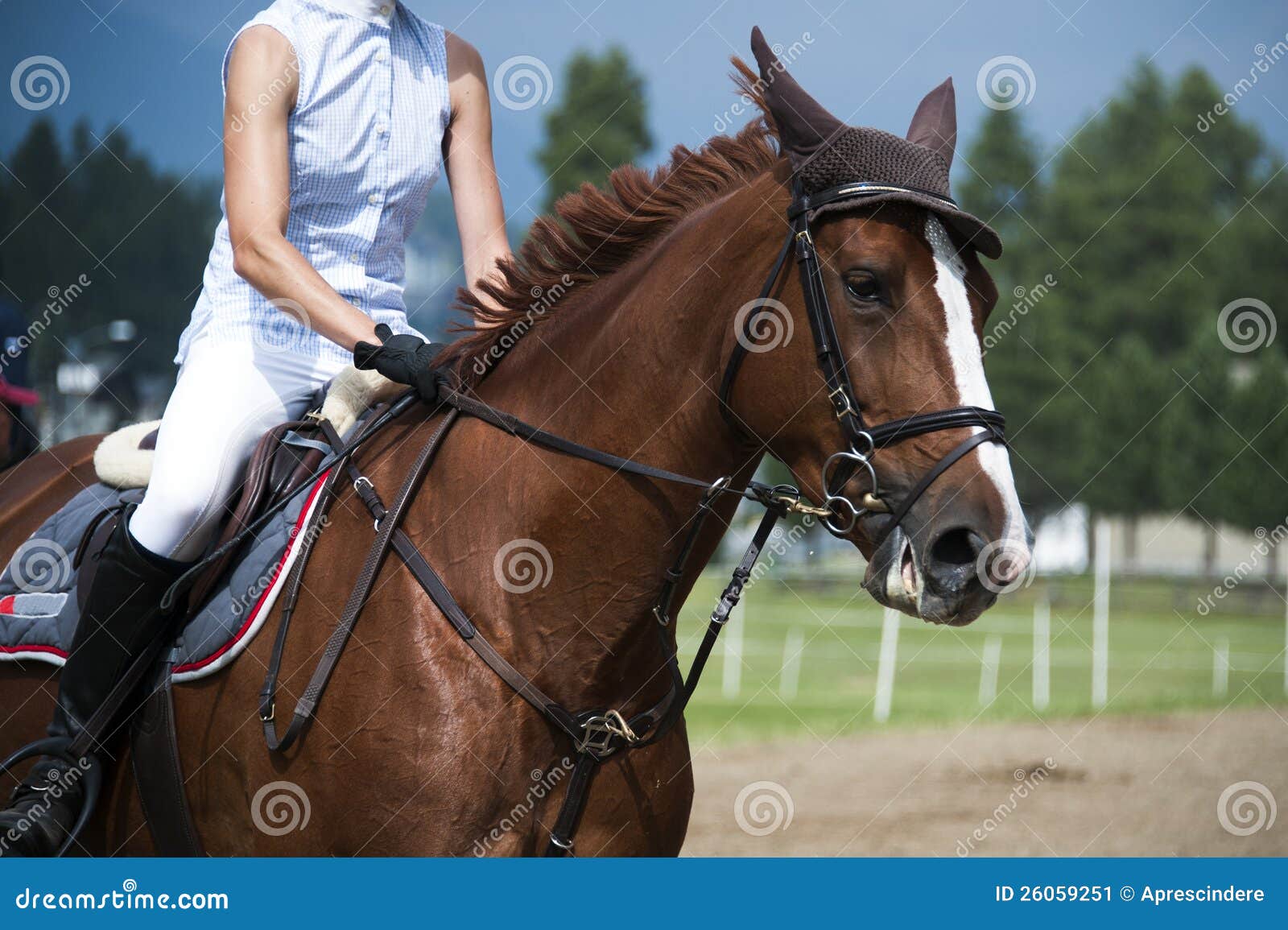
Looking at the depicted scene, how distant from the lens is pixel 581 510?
107 inches

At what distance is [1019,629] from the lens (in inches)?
1067

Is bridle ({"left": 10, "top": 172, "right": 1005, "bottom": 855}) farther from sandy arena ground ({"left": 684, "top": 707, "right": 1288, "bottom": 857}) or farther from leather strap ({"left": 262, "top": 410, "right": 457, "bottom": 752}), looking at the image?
sandy arena ground ({"left": 684, "top": 707, "right": 1288, "bottom": 857})

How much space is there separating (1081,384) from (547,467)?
142ft

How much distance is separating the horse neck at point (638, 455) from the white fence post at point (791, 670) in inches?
604

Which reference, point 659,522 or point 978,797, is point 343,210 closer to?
point 659,522

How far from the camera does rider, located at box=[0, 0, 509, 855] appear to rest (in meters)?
3.06

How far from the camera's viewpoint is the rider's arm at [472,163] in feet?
12.0
